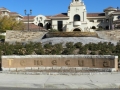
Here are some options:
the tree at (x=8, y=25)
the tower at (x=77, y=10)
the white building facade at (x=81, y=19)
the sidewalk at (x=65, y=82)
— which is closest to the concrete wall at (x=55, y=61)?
the sidewalk at (x=65, y=82)

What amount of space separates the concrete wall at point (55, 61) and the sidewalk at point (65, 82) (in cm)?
161

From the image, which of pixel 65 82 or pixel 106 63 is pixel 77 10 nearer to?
pixel 106 63

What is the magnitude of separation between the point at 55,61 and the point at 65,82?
133 inches

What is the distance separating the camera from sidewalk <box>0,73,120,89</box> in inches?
352

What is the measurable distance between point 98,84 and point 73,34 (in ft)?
62.5

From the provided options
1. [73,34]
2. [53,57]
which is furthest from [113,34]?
[53,57]

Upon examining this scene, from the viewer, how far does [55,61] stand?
1283 centimetres

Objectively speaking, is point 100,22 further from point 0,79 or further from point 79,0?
point 0,79

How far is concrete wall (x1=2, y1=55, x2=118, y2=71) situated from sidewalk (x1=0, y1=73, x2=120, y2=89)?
161cm

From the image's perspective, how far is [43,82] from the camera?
9.55m

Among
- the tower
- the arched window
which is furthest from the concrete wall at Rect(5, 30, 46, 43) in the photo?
the arched window

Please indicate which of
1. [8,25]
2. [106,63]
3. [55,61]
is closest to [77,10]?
[8,25]

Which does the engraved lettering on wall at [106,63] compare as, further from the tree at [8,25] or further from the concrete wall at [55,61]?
the tree at [8,25]

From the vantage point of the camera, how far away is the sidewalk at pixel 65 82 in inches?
352
